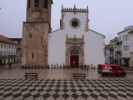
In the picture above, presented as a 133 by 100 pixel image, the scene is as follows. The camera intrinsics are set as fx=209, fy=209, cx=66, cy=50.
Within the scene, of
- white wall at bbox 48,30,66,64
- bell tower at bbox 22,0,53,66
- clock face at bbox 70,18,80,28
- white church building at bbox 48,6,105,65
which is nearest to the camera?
bell tower at bbox 22,0,53,66

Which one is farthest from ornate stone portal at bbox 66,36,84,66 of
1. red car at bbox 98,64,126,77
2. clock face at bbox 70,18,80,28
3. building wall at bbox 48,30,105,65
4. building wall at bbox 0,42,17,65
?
building wall at bbox 0,42,17,65

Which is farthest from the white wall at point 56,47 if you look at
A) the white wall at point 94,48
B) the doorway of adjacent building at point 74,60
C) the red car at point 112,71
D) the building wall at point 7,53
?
the building wall at point 7,53

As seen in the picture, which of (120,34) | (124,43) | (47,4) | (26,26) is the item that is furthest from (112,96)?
(120,34)

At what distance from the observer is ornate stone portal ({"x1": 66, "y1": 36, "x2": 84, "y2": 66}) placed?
3234cm

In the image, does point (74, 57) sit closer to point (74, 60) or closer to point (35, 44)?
point (74, 60)

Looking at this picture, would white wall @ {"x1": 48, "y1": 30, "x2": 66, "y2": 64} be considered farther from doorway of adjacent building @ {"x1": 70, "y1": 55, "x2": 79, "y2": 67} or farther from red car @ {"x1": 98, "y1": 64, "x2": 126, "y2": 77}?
red car @ {"x1": 98, "y1": 64, "x2": 126, "y2": 77}

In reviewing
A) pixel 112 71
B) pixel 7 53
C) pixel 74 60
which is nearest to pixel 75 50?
pixel 74 60

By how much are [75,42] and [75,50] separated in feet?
4.24

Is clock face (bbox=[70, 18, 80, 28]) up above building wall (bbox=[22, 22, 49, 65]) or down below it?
above

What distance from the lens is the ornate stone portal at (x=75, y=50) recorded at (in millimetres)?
32344

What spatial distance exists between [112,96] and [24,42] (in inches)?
917

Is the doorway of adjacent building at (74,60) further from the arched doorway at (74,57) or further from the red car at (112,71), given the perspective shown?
the red car at (112,71)

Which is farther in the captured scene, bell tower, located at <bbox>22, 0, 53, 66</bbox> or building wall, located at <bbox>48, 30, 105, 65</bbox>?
building wall, located at <bbox>48, 30, 105, 65</bbox>

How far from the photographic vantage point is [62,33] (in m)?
32.5
